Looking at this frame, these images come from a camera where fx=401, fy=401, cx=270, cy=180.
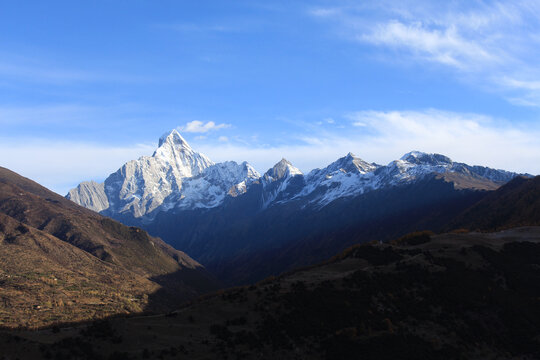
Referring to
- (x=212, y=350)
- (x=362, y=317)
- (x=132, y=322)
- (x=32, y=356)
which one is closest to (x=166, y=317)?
(x=132, y=322)

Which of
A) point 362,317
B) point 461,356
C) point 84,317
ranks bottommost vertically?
point 84,317

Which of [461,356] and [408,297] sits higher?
[408,297]

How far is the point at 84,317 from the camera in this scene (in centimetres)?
11594

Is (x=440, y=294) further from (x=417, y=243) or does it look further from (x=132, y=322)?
(x=132, y=322)

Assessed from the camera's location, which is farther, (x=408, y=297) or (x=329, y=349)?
(x=408, y=297)

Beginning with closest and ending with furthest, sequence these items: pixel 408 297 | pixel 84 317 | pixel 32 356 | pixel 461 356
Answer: pixel 32 356 → pixel 461 356 → pixel 408 297 → pixel 84 317

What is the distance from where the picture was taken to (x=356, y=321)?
48.8 m

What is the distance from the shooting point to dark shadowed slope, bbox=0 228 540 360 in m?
40.7

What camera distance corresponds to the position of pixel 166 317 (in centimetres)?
5012

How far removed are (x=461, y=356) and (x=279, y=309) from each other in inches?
844

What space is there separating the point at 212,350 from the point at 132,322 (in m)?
11.4

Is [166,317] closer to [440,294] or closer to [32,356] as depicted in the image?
[32,356]

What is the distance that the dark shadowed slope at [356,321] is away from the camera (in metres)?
40.7

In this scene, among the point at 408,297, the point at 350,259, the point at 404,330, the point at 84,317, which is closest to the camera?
the point at 404,330
